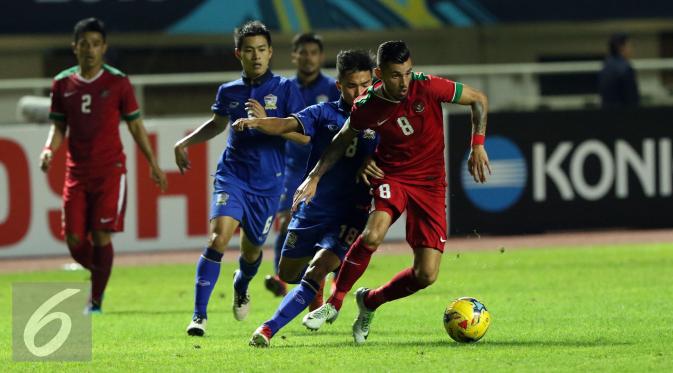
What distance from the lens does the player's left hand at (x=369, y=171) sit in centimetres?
981

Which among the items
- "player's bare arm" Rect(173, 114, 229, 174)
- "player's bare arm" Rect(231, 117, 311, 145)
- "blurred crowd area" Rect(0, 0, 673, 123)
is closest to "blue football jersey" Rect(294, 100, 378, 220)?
"player's bare arm" Rect(231, 117, 311, 145)

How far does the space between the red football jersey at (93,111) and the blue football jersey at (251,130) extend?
181 cm

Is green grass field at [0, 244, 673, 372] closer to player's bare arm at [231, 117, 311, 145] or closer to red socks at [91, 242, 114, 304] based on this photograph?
red socks at [91, 242, 114, 304]

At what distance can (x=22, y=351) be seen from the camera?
9836 millimetres

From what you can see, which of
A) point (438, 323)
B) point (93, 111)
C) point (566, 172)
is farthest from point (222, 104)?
point (566, 172)

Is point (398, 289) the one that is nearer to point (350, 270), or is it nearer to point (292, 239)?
point (350, 270)

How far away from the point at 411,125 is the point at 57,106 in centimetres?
413

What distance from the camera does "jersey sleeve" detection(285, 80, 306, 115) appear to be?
36.4 feet

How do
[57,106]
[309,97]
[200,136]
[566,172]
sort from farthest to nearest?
[566,172], [309,97], [57,106], [200,136]

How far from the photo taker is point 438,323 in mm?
11273

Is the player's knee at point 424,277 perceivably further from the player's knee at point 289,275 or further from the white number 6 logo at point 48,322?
the white number 6 logo at point 48,322

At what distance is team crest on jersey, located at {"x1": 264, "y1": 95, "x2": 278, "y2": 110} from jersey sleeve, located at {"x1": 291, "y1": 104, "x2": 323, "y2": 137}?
0.92m

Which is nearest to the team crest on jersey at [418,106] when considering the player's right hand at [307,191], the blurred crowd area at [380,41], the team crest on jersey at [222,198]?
the player's right hand at [307,191]

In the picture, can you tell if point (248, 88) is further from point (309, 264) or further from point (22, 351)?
point (22, 351)
